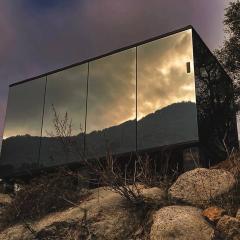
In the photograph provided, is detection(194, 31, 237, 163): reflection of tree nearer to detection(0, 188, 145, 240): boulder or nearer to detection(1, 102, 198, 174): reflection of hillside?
detection(1, 102, 198, 174): reflection of hillside

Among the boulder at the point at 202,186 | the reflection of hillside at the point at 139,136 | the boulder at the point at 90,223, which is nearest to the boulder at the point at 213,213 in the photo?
the boulder at the point at 202,186

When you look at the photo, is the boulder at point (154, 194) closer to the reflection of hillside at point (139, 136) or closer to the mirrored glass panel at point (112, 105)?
the reflection of hillside at point (139, 136)

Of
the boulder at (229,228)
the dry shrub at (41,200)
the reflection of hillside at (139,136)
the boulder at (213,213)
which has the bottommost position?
the boulder at (229,228)

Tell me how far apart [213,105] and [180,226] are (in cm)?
1089

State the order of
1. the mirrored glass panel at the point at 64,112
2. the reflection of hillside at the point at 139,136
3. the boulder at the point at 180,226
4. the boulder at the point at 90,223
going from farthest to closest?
1. the mirrored glass panel at the point at 64,112
2. the reflection of hillside at the point at 139,136
3. the boulder at the point at 90,223
4. the boulder at the point at 180,226

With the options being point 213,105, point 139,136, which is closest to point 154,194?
point 139,136

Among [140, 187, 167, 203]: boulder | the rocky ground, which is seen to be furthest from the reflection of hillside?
the rocky ground

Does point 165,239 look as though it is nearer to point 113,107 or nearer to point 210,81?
point 113,107

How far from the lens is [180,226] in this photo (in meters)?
10.0

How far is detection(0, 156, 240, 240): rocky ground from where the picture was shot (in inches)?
404

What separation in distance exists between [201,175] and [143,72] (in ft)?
25.1

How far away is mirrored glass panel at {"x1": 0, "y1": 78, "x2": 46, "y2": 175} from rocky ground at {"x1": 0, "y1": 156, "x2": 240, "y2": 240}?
9.53m

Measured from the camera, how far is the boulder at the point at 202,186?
38.7ft

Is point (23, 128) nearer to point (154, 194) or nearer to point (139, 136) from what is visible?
point (139, 136)
